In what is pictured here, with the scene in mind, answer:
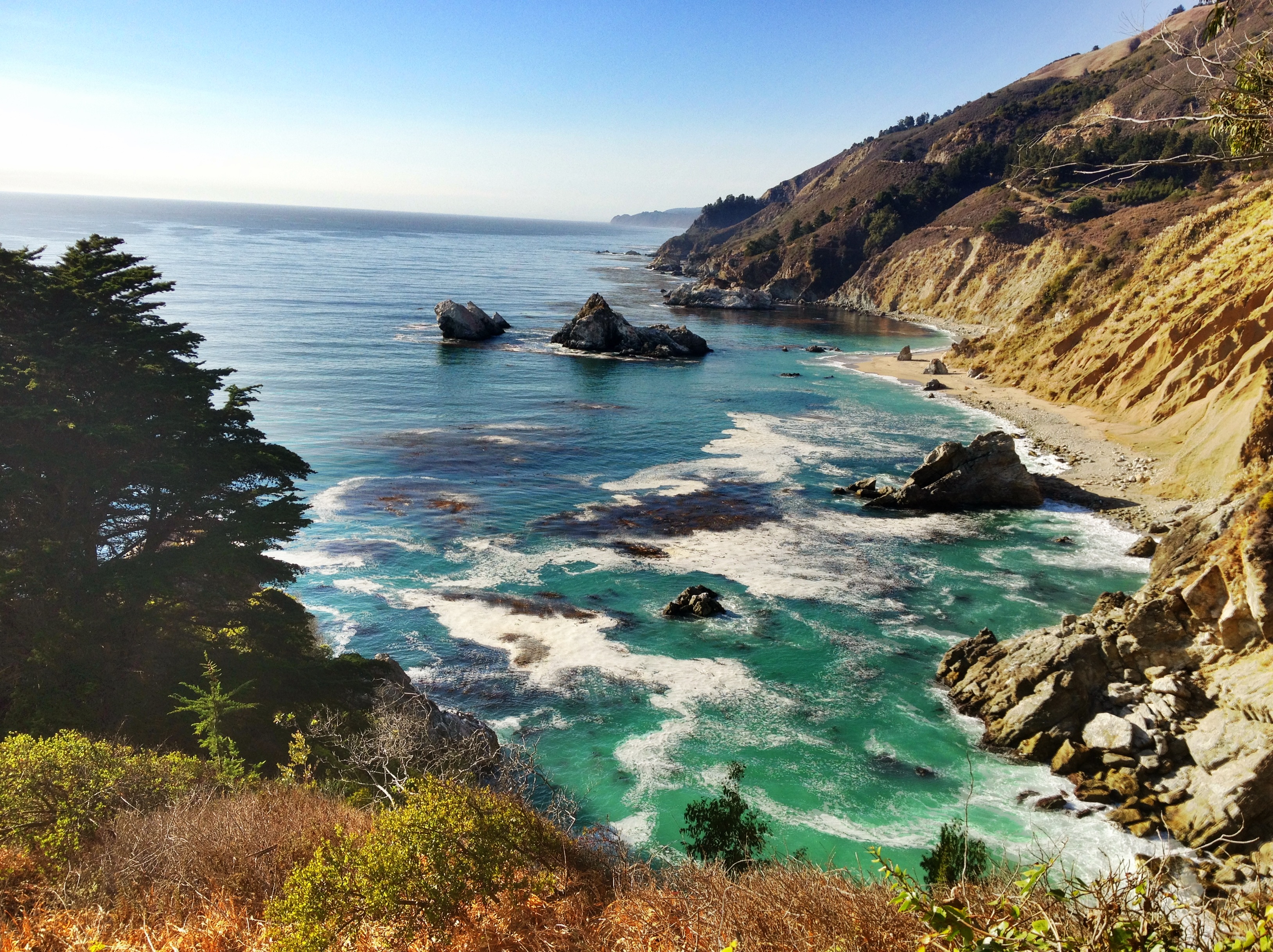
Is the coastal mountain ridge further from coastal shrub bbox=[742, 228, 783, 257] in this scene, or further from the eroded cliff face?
coastal shrub bbox=[742, 228, 783, 257]

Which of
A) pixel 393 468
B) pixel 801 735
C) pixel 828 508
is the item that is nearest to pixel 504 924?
pixel 801 735

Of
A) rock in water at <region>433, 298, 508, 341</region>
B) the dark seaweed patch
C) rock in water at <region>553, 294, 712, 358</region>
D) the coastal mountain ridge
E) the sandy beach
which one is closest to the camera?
the coastal mountain ridge

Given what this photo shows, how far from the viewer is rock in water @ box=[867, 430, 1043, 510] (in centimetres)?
4047

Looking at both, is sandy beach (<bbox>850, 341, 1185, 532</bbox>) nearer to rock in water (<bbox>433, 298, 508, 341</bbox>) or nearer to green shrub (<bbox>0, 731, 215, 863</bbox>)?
green shrub (<bbox>0, 731, 215, 863</bbox>)

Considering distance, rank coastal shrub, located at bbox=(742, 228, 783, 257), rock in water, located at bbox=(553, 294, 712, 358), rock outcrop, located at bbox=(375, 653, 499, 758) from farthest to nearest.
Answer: coastal shrub, located at bbox=(742, 228, 783, 257), rock in water, located at bbox=(553, 294, 712, 358), rock outcrop, located at bbox=(375, 653, 499, 758)

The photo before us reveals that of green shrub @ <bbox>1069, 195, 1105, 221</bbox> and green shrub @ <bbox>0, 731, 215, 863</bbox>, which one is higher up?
green shrub @ <bbox>1069, 195, 1105, 221</bbox>

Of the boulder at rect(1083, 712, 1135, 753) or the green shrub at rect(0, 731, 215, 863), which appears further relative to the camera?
the boulder at rect(1083, 712, 1135, 753)

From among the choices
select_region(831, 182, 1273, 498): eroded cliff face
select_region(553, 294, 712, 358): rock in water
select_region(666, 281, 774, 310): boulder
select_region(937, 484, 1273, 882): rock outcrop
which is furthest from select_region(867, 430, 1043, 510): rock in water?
select_region(666, 281, 774, 310): boulder

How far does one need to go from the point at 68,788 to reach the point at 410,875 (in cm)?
771

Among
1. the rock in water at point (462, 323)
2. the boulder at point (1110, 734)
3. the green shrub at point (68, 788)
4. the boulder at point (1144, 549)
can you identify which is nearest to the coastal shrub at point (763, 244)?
the rock in water at point (462, 323)

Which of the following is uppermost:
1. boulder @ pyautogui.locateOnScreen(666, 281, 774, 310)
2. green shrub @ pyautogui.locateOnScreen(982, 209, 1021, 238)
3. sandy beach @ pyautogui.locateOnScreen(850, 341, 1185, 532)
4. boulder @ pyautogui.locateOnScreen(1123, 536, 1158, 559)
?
green shrub @ pyautogui.locateOnScreen(982, 209, 1021, 238)

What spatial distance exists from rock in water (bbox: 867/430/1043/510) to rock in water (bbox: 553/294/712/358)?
5034 cm

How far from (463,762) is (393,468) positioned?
3312 cm

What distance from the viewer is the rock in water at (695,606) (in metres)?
30.1
